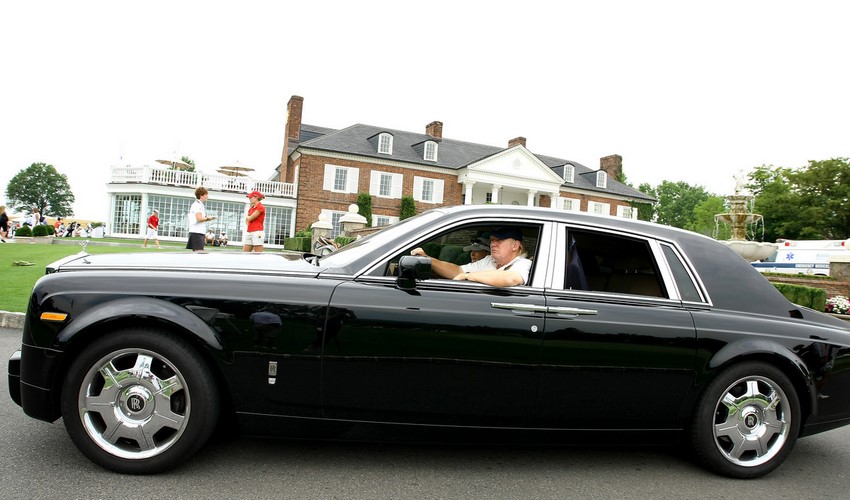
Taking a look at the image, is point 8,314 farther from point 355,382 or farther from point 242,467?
point 355,382

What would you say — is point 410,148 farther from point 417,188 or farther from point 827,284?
point 827,284

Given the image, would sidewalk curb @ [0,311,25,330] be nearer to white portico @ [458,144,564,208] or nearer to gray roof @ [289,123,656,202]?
gray roof @ [289,123,656,202]

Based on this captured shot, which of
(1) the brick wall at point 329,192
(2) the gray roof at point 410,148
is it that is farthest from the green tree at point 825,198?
(1) the brick wall at point 329,192

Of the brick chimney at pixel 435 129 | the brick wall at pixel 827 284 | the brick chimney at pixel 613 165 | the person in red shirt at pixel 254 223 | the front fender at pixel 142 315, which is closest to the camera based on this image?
the front fender at pixel 142 315

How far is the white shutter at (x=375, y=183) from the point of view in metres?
40.0

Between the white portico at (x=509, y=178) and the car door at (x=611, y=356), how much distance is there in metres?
38.6

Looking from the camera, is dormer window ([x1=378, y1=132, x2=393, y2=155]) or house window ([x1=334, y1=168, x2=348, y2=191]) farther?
dormer window ([x1=378, y1=132, x2=393, y2=155])

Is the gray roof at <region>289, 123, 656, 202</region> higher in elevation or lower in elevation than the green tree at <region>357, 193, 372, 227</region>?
higher

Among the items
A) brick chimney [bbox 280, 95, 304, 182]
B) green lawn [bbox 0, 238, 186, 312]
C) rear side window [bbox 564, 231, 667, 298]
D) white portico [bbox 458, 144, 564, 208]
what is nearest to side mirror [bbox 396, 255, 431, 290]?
rear side window [bbox 564, 231, 667, 298]

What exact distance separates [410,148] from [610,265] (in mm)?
39863

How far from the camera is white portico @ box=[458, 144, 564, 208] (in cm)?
4209

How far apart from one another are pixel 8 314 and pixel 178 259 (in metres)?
5.39

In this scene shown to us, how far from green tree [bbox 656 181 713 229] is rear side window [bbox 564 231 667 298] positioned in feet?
341

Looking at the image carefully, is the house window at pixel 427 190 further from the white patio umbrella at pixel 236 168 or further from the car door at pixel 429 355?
the car door at pixel 429 355
